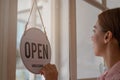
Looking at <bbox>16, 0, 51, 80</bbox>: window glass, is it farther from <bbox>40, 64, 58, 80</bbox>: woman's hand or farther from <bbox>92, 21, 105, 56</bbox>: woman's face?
<bbox>92, 21, 105, 56</bbox>: woman's face

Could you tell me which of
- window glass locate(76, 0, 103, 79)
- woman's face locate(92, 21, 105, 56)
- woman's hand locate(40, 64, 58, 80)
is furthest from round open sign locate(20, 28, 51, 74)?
window glass locate(76, 0, 103, 79)

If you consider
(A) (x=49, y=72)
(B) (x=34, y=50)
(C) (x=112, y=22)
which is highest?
(C) (x=112, y=22)

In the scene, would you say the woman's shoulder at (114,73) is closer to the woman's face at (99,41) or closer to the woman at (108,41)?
the woman at (108,41)

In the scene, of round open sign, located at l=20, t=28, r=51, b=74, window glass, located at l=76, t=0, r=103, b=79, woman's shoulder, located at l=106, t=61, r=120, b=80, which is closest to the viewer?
woman's shoulder, located at l=106, t=61, r=120, b=80

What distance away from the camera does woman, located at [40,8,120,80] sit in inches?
54.0

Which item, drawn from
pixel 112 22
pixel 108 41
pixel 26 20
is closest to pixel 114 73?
pixel 108 41

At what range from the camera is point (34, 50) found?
4.71 feet

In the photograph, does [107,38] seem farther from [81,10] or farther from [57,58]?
[81,10]

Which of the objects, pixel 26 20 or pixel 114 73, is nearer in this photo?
pixel 114 73

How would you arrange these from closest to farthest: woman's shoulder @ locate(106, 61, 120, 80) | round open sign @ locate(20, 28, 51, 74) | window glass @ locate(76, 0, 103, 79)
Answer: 1. woman's shoulder @ locate(106, 61, 120, 80)
2. round open sign @ locate(20, 28, 51, 74)
3. window glass @ locate(76, 0, 103, 79)

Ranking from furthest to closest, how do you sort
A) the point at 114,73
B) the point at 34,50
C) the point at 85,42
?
the point at 85,42 < the point at 34,50 < the point at 114,73

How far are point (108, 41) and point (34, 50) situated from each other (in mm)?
470

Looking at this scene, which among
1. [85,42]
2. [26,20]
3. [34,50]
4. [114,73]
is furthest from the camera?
[85,42]

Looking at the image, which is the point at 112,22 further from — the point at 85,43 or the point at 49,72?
the point at 85,43
